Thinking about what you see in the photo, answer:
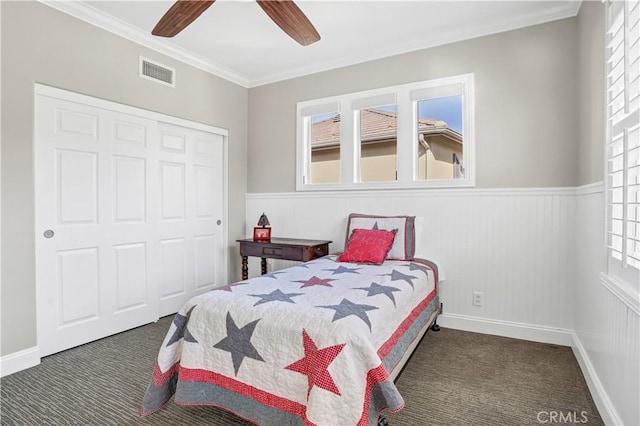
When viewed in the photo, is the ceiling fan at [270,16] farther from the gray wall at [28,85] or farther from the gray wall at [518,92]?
the gray wall at [518,92]

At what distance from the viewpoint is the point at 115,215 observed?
3.06 meters

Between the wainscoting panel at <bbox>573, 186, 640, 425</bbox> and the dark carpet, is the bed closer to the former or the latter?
the dark carpet

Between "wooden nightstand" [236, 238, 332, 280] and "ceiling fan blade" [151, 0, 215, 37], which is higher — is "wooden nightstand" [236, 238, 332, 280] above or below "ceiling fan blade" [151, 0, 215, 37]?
below

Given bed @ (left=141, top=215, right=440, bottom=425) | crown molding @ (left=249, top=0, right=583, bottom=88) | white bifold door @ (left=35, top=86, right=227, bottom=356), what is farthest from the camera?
crown molding @ (left=249, top=0, right=583, bottom=88)

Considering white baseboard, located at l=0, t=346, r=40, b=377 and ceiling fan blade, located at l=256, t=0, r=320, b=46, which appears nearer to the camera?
ceiling fan blade, located at l=256, t=0, r=320, b=46

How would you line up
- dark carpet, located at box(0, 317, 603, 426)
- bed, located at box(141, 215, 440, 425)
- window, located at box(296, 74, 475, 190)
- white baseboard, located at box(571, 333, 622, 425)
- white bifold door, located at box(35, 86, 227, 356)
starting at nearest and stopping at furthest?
1. bed, located at box(141, 215, 440, 425)
2. white baseboard, located at box(571, 333, 622, 425)
3. dark carpet, located at box(0, 317, 603, 426)
4. white bifold door, located at box(35, 86, 227, 356)
5. window, located at box(296, 74, 475, 190)

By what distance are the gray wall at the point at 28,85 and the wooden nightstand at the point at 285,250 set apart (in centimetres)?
175

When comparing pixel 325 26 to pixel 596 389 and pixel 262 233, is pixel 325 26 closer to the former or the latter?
pixel 262 233

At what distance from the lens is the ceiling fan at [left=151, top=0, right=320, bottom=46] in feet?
6.67

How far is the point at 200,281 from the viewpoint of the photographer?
3.93m

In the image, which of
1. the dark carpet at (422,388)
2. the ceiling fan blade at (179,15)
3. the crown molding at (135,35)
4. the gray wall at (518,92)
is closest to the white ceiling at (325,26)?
the crown molding at (135,35)

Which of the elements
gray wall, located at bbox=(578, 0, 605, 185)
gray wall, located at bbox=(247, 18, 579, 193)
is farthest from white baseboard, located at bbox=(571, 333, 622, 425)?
gray wall, located at bbox=(247, 18, 579, 193)

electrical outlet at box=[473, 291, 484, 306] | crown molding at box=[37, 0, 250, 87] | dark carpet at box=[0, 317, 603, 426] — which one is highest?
crown molding at box=[37, 0, 250, 87]

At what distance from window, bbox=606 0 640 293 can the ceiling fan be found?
64.7 inches
